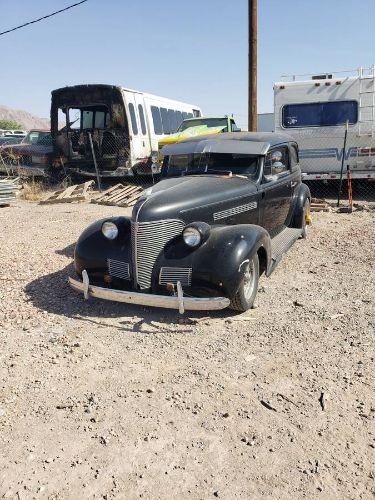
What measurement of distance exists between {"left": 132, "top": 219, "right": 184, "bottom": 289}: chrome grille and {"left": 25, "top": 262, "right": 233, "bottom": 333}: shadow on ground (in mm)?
356

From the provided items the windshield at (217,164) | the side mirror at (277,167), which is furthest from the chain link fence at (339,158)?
the windshield at (217,164)

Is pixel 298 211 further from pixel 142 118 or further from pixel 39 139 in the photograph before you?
pixel 39 139

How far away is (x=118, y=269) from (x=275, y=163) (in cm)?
271

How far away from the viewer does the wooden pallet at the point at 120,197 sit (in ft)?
36.5

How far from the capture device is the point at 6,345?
13.2 ft

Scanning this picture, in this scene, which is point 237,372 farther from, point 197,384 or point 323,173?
point 323,173

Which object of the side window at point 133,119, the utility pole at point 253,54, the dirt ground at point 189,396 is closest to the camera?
the dirt ground at point 189,396

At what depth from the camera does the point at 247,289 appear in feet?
15.0

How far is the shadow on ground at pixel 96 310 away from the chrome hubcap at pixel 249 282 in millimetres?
263

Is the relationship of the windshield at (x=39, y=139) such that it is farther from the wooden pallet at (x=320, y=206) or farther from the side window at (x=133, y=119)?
the wooden pallet at (x=320, y=206)

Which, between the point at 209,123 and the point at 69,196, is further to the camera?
the point at 209,123

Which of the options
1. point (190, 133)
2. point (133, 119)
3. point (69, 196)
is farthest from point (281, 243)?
point (133, 119)

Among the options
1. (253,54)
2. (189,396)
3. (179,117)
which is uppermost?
(253,54)

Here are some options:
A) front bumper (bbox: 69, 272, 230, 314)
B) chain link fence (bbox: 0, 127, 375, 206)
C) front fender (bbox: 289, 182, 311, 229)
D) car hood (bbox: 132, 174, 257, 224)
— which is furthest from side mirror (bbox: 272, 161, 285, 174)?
chain link fence (bbox: 0, 127, 375, 206)
